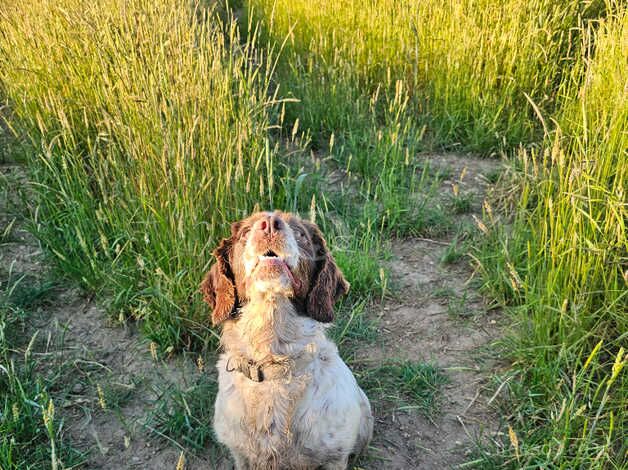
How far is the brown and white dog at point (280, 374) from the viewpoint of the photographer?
251cm

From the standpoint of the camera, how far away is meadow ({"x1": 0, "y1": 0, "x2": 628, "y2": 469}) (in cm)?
286

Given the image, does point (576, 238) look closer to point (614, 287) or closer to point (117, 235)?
point (614, 287)

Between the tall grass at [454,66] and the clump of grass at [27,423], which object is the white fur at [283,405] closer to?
the clump of grass at [27,423]

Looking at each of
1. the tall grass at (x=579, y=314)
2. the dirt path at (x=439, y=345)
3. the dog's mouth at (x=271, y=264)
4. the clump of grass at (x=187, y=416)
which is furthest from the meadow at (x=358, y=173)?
the dog's mouth at (x=271, y=264)

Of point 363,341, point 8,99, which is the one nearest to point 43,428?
point 363,341

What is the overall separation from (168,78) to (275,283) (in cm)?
171

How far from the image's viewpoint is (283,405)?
2529 mm

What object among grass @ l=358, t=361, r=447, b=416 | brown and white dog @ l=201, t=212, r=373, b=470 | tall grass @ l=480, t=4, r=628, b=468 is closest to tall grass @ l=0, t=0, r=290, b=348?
brown and white dog @ l=201, t=212, r=373, b=470

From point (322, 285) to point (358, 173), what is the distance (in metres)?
2.57

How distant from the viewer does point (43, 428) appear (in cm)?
286

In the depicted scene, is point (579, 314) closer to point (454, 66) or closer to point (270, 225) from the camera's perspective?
point (270, 225)

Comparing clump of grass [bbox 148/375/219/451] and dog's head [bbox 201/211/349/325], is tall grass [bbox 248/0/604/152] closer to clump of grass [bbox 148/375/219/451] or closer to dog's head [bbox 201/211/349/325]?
dog's head [bbox 201/211/349/325]

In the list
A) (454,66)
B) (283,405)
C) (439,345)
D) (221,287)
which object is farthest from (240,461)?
(454,66)

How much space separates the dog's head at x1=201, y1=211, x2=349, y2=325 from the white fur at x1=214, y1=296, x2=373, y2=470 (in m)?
0.06
